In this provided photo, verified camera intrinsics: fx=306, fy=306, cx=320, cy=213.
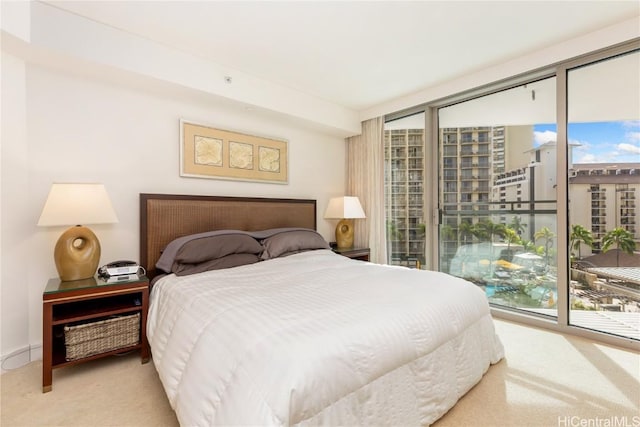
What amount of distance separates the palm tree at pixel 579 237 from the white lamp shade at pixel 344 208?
2108 millimetres

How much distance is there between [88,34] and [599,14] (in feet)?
12.3

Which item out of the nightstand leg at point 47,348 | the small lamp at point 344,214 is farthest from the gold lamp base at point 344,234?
the nightstand leg at point 47,348

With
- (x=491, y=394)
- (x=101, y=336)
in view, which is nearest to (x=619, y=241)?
(x=491, y=394)

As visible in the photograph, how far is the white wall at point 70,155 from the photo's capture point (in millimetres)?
2225

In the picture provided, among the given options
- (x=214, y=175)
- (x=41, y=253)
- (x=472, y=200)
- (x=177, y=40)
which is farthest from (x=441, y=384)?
(x=177, y=40)

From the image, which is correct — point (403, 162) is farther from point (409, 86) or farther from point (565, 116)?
point (565, 116)

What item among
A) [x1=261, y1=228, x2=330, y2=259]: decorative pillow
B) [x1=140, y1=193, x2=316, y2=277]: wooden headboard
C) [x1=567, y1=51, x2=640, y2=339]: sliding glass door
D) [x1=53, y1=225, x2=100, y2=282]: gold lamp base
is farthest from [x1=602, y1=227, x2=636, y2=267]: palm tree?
[x1=53, y1=225, x2=100, y2=282]: gold lamp base

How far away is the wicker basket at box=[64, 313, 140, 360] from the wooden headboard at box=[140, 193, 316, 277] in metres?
0.61

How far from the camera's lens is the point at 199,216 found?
2979 millimetres

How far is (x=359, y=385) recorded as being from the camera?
48.6 inches

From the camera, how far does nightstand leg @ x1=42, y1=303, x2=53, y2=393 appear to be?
1894 millimetres

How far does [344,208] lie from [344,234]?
1.42ft

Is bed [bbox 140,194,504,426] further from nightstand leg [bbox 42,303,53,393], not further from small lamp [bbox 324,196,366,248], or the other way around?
small lamp [bbox 324,196,366,248]

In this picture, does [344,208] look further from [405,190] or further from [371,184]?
[405,190]
